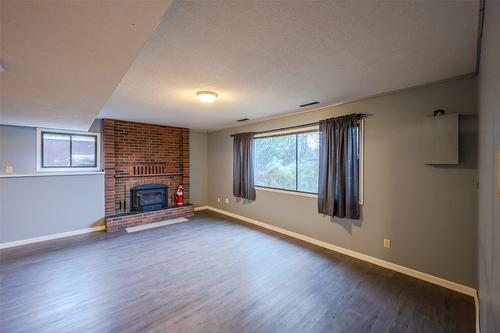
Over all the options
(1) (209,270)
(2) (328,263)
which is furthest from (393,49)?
(1) (209,270)

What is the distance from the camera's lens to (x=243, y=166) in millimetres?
5051

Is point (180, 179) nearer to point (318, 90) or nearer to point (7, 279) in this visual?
point (7, 279)

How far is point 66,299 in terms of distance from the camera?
2191 millimetres

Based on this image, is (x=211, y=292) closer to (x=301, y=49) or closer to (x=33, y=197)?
(x=301, y=49)

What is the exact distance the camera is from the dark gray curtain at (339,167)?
10.3 ft

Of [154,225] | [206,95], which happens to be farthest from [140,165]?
[206,95]

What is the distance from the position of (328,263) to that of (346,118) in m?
2.16

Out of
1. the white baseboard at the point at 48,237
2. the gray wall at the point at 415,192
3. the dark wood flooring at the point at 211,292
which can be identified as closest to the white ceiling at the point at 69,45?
the dark wood flooring at the point at 211,292

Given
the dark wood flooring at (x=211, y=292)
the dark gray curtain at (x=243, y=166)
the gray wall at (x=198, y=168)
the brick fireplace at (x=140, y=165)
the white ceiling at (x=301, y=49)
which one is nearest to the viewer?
the white ceiling at (x=301, y=49)

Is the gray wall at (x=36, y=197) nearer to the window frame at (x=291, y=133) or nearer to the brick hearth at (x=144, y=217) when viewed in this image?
the brick hearth at (x=144, y=217)

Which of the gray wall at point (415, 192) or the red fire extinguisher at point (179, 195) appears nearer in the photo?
the gray wall at point (415, 192)

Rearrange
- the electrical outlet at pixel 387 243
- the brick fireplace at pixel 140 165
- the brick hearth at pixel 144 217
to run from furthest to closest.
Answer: the brick fireplace at pixel 140 165
the brick hearth at pixel 144 217
the electrical outlet at pixel 387 243

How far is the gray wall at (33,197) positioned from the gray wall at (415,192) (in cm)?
469

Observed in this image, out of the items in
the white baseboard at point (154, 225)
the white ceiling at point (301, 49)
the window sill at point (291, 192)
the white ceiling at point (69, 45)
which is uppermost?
the white ceiling at point (301, 49)
